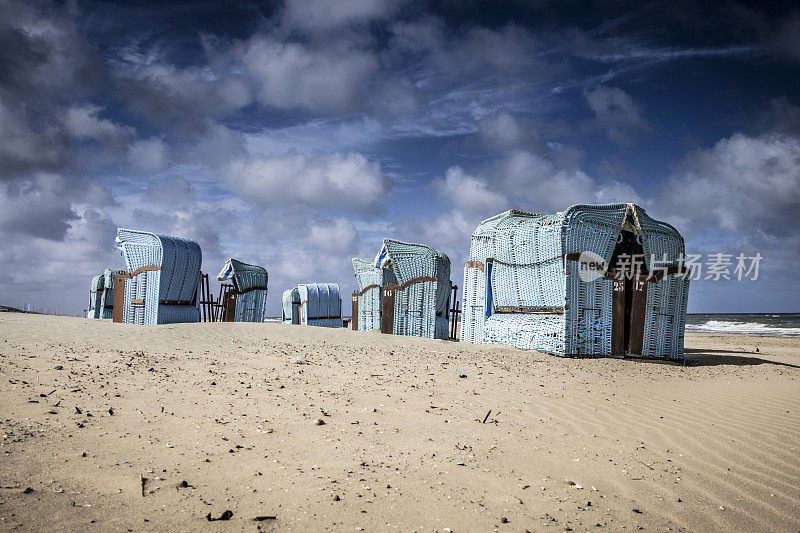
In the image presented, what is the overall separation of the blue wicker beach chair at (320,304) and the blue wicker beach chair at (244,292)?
6.81 feet

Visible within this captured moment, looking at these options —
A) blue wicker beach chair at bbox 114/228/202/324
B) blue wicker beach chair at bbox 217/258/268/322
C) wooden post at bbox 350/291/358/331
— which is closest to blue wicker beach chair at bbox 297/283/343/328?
blue wicker beach chair at bbox 217/258/268/322

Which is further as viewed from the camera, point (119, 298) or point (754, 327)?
point (754, 327)

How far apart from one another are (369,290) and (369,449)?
16.1 m

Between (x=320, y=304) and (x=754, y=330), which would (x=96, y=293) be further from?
(x=754, y=330)

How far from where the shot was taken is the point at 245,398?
19.3 ft

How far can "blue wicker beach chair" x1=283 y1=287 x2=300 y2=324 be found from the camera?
24.8 metres

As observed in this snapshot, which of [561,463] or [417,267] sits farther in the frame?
[417,267]

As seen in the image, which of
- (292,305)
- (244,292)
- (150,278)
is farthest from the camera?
(292,305)

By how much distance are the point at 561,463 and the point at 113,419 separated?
4189 millimetres

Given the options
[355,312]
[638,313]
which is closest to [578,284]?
[638,313]

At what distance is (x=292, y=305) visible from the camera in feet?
82.0

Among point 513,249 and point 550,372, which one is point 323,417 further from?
point 513,249

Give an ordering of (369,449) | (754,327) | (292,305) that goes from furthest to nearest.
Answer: (754,327) < (292,305) < (369,449)

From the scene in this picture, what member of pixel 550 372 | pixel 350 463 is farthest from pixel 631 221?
pixel 350 463
